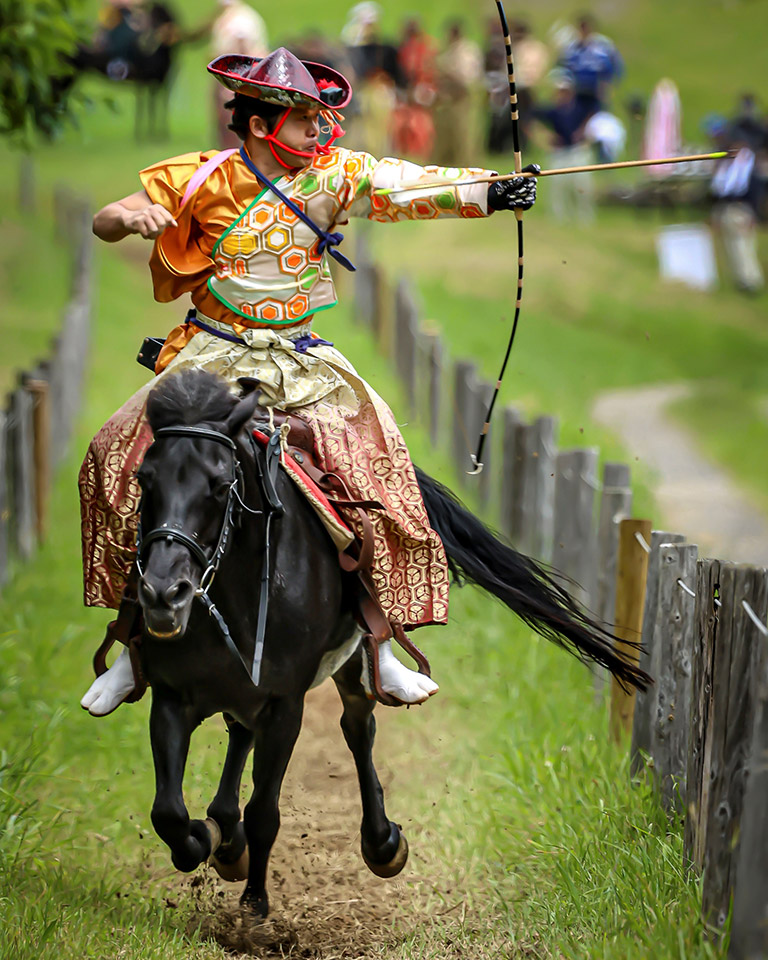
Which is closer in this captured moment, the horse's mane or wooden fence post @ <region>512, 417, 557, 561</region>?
the horse's mane

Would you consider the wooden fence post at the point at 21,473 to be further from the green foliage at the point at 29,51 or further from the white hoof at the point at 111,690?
the white hoof at the point at 111,690

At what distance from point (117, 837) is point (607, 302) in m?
16.5

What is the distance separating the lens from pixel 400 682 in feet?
16.1

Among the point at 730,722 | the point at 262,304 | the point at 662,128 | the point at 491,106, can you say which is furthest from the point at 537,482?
the point at 491,106

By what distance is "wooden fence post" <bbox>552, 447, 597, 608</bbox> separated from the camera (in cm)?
753

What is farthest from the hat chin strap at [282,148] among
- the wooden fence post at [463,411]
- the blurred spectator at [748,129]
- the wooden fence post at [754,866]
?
the blurred spectator at [748,129]

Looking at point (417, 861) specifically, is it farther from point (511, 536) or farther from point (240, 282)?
point (511, 536)

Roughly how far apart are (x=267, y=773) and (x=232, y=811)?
0.42 m

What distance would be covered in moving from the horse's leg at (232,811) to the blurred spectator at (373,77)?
1885 centimetres

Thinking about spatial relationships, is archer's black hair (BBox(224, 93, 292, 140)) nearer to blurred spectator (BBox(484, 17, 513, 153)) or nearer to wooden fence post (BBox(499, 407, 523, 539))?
wooden fence post (BBox(499, 407, 523, 539))

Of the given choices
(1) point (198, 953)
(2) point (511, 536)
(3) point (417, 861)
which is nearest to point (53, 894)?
(1) point (198, 953)

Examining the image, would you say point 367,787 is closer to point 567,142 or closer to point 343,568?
point 343,568

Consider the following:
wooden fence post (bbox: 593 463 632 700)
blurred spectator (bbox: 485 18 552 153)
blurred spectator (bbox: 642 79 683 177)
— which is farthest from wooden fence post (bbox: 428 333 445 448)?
blurred spectator (bbox: 642 79 683 177)

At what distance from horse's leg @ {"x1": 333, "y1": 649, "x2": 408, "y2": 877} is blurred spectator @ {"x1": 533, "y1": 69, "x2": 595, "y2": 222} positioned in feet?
56.6
